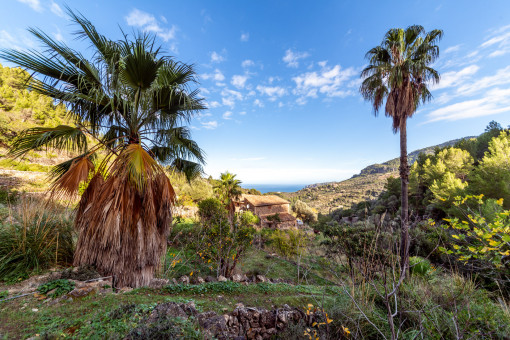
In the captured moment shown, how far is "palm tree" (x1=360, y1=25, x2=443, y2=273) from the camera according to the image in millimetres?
7949

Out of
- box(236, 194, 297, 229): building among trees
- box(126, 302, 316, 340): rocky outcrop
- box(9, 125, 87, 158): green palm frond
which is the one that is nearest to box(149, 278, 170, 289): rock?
box(126, 302, 316, 340): rocky outcrop

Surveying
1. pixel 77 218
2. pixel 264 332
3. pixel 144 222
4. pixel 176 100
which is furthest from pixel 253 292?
pixel 176 100

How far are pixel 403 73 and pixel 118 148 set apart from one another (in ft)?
36.7

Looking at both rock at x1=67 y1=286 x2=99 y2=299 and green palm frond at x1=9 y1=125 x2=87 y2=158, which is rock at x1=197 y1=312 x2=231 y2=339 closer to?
rock at x1=67 y1=286 x2=99 y2=299

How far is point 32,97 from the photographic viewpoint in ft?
73.5

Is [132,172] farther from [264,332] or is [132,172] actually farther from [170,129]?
[264,332]

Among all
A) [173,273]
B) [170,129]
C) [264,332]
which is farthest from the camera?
[173,273]

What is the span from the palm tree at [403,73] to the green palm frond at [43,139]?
36.7ft

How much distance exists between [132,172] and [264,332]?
11.9 ft

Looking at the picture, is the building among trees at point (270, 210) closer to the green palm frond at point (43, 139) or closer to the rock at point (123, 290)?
the rock at point (123, 290)

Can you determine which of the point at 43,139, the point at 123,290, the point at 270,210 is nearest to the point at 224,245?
the point at 123,290

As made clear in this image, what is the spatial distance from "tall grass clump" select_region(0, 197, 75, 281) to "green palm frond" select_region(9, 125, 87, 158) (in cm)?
127

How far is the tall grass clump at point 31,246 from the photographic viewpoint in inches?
141

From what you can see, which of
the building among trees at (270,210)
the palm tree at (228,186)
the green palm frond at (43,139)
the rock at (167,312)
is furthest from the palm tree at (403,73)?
the building among trees at (270,210)
